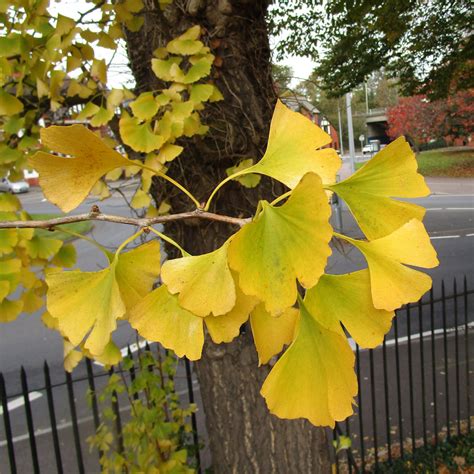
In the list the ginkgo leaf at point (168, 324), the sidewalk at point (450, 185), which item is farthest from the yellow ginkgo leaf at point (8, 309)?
the sidewalk at point (450, 185)

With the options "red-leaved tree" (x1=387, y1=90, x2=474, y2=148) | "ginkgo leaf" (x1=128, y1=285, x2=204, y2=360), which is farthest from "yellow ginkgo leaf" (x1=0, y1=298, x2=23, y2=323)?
"red-leaved tree" (x1=387, y1=90, x2=474, y2=148)

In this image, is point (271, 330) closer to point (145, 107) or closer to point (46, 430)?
point (145, 107)

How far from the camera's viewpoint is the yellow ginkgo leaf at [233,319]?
1.22 ft

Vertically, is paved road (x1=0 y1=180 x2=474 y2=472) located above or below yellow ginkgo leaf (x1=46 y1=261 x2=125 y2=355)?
below

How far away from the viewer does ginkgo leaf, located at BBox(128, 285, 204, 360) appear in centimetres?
39

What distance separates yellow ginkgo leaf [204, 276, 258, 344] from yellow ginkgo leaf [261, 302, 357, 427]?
0.04 metres

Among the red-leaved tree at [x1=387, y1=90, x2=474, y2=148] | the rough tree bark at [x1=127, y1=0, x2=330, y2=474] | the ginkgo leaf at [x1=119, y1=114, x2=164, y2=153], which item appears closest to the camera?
the ginkgo leaf at [x1=119, y1=114, x2=164, y2=153]

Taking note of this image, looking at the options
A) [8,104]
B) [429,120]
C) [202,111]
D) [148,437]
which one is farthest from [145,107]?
[429,120]

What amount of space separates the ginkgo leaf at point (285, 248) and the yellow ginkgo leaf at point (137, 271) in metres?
0.18

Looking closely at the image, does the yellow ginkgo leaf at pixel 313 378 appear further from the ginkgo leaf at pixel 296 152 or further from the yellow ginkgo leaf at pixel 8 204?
the yellow ginkgo leaf at pixel 8 204

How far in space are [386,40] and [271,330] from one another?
189 inches

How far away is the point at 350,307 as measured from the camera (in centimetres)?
40

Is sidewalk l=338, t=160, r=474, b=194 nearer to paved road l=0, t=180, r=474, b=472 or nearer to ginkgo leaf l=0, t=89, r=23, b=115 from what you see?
paved road l=0, t=180, r=474, b=472

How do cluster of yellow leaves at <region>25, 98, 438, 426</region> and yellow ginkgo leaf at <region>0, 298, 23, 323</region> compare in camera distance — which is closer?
cluster of yellow leaves at <region>25, 98, 438, 426</region>
